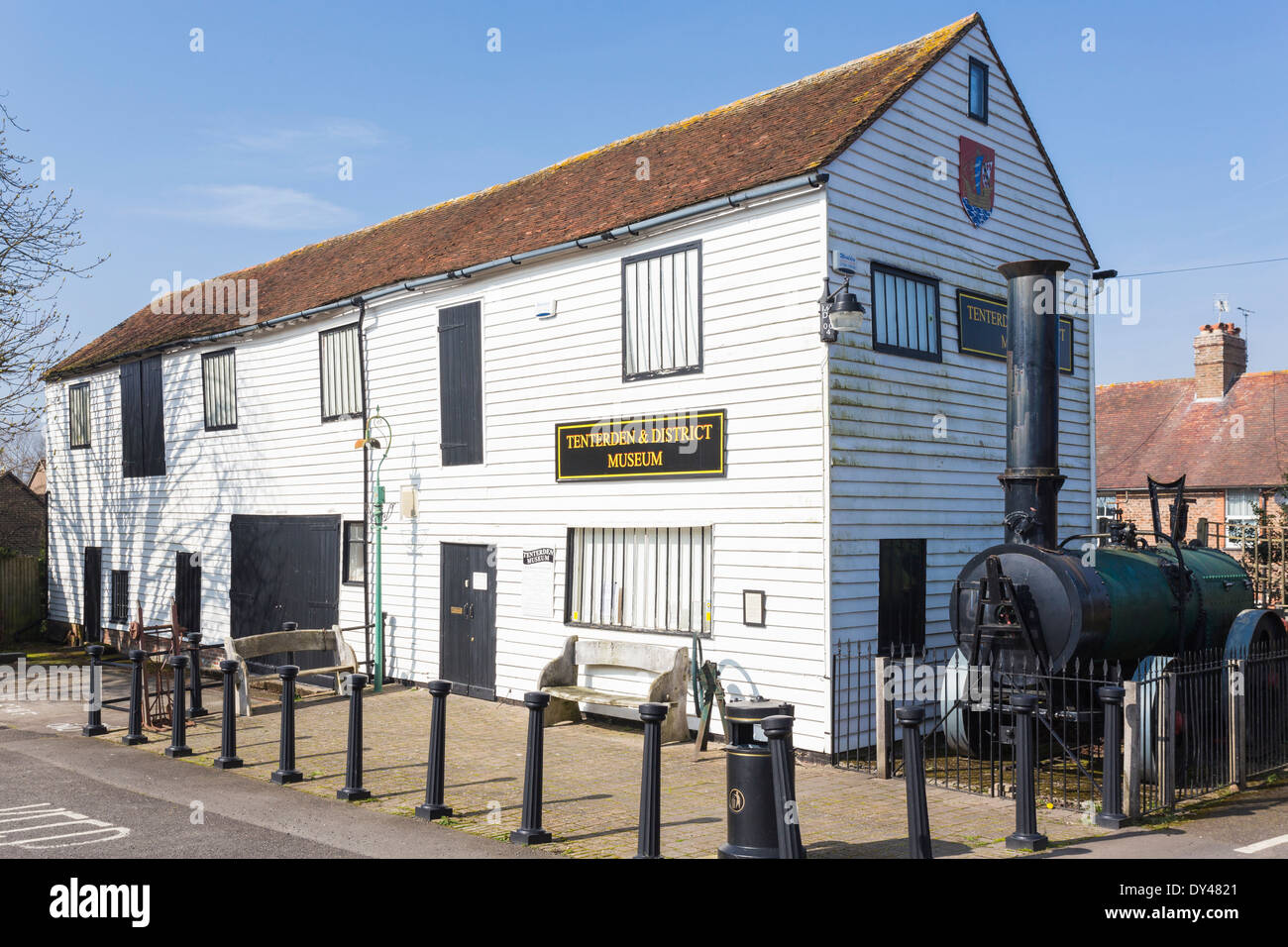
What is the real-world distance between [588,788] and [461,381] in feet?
24.1

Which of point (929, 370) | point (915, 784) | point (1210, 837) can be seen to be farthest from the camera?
point (929, 370)

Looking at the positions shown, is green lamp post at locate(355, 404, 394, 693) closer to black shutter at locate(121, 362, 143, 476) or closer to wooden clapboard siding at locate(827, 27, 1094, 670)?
wooden clapboard siding at locate(827, 27, 1094, 670)

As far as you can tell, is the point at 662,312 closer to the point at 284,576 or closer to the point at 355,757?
the point at 355,757

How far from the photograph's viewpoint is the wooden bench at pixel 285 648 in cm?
1459

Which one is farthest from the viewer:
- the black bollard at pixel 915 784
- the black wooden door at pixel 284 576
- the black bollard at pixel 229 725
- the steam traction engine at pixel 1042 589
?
the black wooden door at pixel 284 576

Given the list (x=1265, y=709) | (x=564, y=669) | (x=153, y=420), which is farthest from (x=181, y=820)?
(x=153, y=420)

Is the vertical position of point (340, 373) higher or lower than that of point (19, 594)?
higher

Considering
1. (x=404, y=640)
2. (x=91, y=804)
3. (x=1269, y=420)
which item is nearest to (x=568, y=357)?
(x=404, y=640)

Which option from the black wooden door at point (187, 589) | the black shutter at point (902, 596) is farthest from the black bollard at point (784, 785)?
the black wooden door at point (187, 589)

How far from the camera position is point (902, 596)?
12.0m

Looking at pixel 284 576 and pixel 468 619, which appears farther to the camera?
pixel 284 576

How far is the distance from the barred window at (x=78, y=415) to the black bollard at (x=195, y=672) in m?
12.9

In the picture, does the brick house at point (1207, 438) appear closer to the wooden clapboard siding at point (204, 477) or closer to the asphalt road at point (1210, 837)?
the wooden clapboard siding at point (204, 477)

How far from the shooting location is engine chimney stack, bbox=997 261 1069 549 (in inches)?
394
